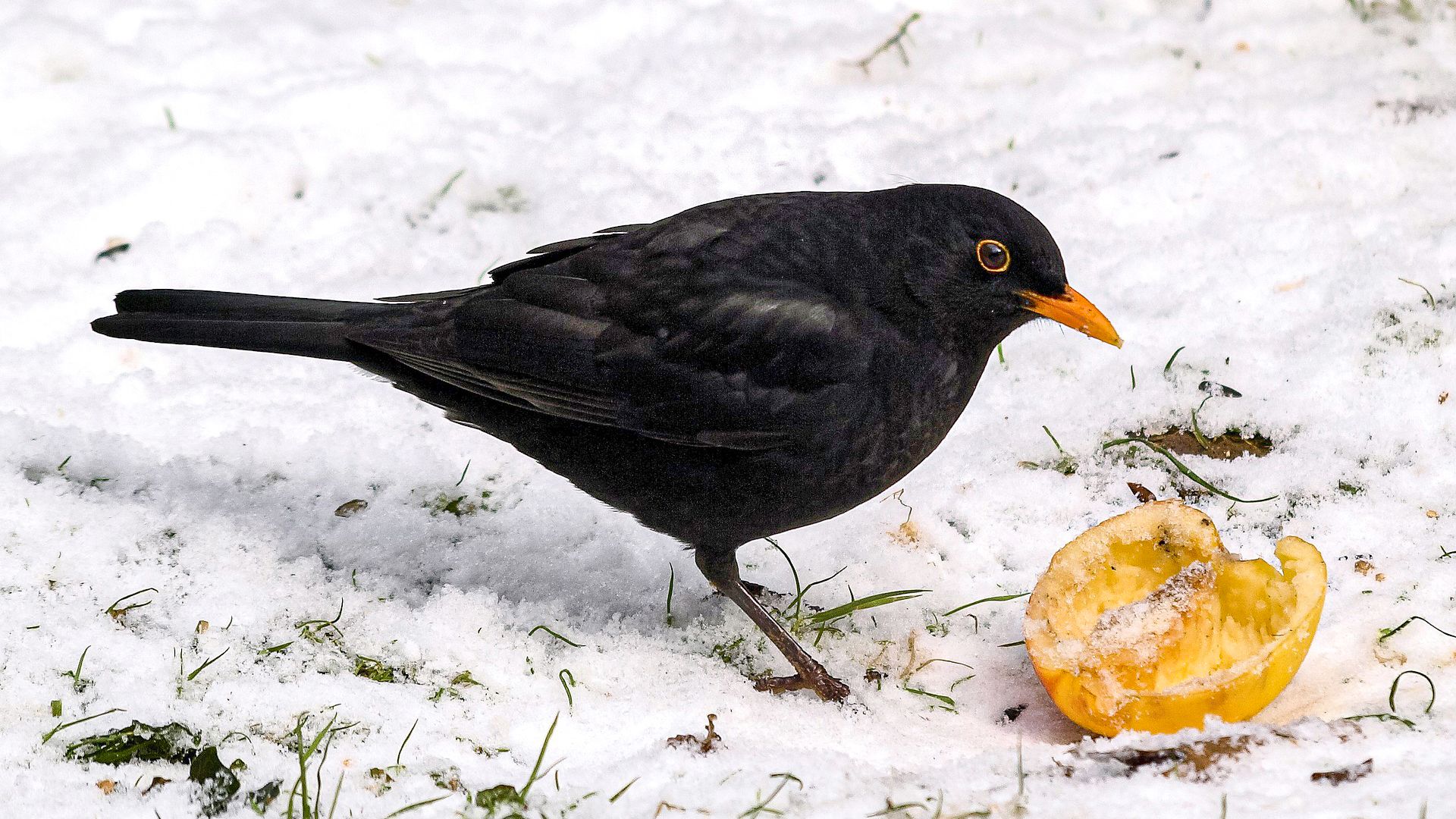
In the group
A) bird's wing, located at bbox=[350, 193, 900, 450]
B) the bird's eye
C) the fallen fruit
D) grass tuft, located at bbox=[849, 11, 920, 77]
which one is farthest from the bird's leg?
grass tuft, located at bbox=[849, 11, 920, 77]

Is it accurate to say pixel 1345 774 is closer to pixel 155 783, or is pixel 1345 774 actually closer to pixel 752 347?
pixel 752 347

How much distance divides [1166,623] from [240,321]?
2.56m

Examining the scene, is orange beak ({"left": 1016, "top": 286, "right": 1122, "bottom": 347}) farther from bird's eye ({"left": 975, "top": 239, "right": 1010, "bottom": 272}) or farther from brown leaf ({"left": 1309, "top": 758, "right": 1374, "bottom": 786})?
brown leaf ({"left": 1309, "top": 758, "right": 1374, "bottom": 786})

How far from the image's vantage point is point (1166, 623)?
3342 millimetres

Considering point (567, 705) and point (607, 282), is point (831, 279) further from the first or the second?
point (567, 705)

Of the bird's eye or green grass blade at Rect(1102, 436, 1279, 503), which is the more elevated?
the bird's eye

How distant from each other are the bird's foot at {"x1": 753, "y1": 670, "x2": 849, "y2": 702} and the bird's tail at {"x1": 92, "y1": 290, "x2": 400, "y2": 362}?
144 cm

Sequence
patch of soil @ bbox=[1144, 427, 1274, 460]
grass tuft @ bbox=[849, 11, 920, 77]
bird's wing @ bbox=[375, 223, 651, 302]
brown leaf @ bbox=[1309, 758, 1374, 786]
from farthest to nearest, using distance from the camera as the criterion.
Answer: grass tuft @ bbox=[849, 11, 920, 77] → patch of soil @ bbox=[1144, 427, 1274, 460] → bird's wing @ bbox=[375, 223, 651, 302] → brown leaf @ bbox=[1309, 758, 1374, 786]

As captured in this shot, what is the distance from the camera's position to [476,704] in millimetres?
3377

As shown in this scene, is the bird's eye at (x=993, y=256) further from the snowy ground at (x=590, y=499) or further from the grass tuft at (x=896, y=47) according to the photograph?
the grass tuft at (x=896, y=47)

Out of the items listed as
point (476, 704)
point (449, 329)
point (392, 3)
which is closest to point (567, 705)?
point (476, 704)

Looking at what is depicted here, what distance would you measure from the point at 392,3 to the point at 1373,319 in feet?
14.9

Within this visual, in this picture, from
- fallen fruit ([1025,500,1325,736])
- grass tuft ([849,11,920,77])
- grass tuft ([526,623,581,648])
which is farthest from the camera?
grass tuft ([849,11,920,77])

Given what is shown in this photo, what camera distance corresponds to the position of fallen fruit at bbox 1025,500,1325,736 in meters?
3.12
